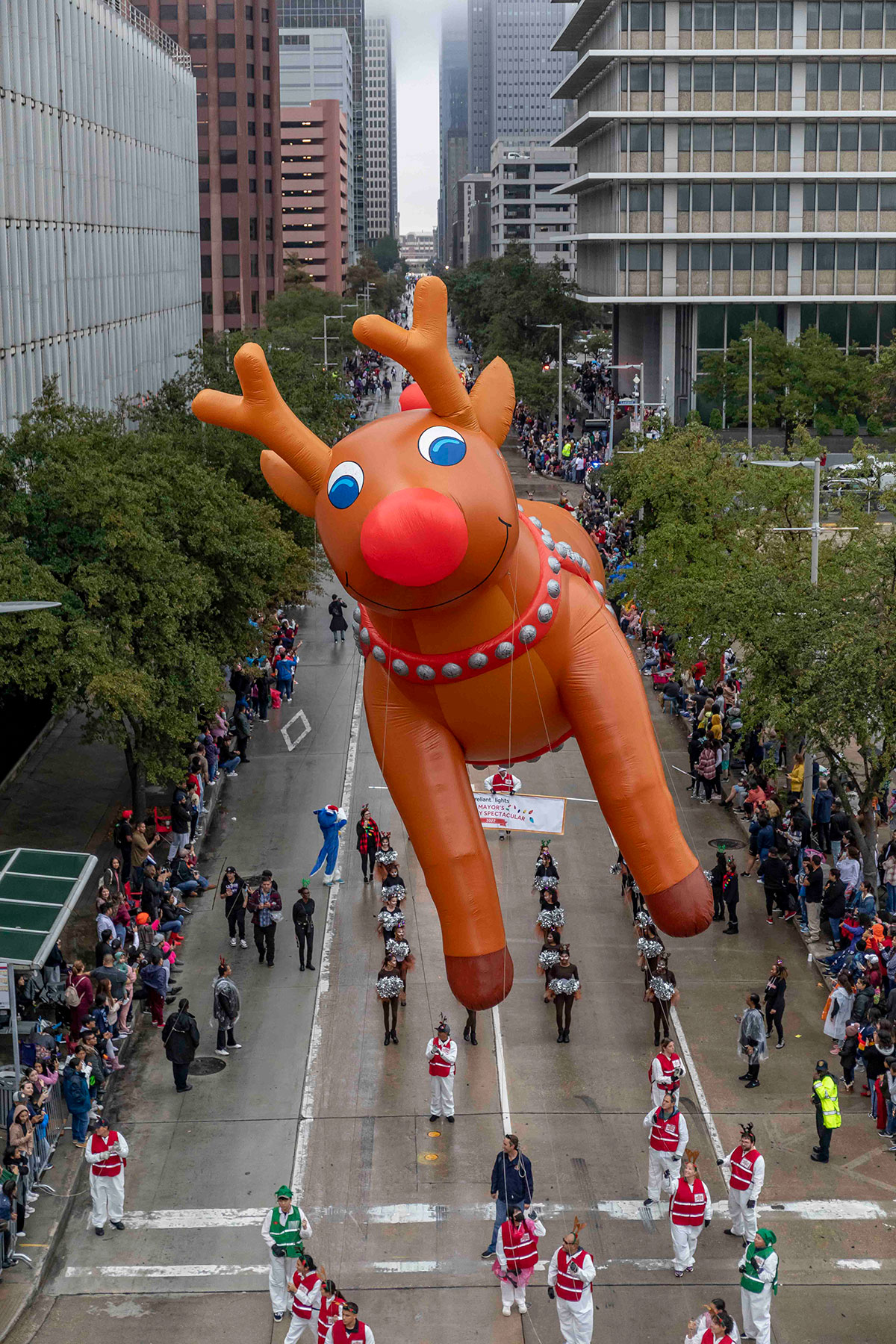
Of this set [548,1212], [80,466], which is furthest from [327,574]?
[548,1212]

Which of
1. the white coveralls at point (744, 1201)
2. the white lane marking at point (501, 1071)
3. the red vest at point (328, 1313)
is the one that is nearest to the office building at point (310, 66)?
the white lane marking at point (501, 1071)

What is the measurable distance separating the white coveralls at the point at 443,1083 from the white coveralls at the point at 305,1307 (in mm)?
3598

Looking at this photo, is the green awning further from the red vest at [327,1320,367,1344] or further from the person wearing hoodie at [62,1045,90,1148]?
the red vest at [327,1320,367,1344]

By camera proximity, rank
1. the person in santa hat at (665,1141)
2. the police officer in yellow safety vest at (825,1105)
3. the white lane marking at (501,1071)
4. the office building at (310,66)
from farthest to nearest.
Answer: the office building at (310,66) → the white lane marking at (501,1071) → the police officer in yellow safety vest at (825,1105) → the person in santa hat at (665,1141)

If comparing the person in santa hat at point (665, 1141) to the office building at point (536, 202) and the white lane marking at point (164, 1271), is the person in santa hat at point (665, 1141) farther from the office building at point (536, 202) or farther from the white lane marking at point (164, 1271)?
the office building at point (536, 202)

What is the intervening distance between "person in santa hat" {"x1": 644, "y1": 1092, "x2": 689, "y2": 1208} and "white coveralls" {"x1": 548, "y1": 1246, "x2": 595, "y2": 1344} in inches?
96.5

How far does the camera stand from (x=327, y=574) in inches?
1630

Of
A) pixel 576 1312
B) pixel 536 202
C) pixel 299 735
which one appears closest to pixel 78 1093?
pixel 576 1312

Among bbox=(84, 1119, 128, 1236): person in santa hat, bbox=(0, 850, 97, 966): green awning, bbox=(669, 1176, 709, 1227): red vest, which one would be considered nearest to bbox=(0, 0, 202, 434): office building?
bbox=(0, 850, 97, 966): green awning

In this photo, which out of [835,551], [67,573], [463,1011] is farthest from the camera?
[835,551]

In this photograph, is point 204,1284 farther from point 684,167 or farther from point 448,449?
point 684,167

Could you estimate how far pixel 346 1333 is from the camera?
1173cm

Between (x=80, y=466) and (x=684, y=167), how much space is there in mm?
47044

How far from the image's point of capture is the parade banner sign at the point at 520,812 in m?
10.3
